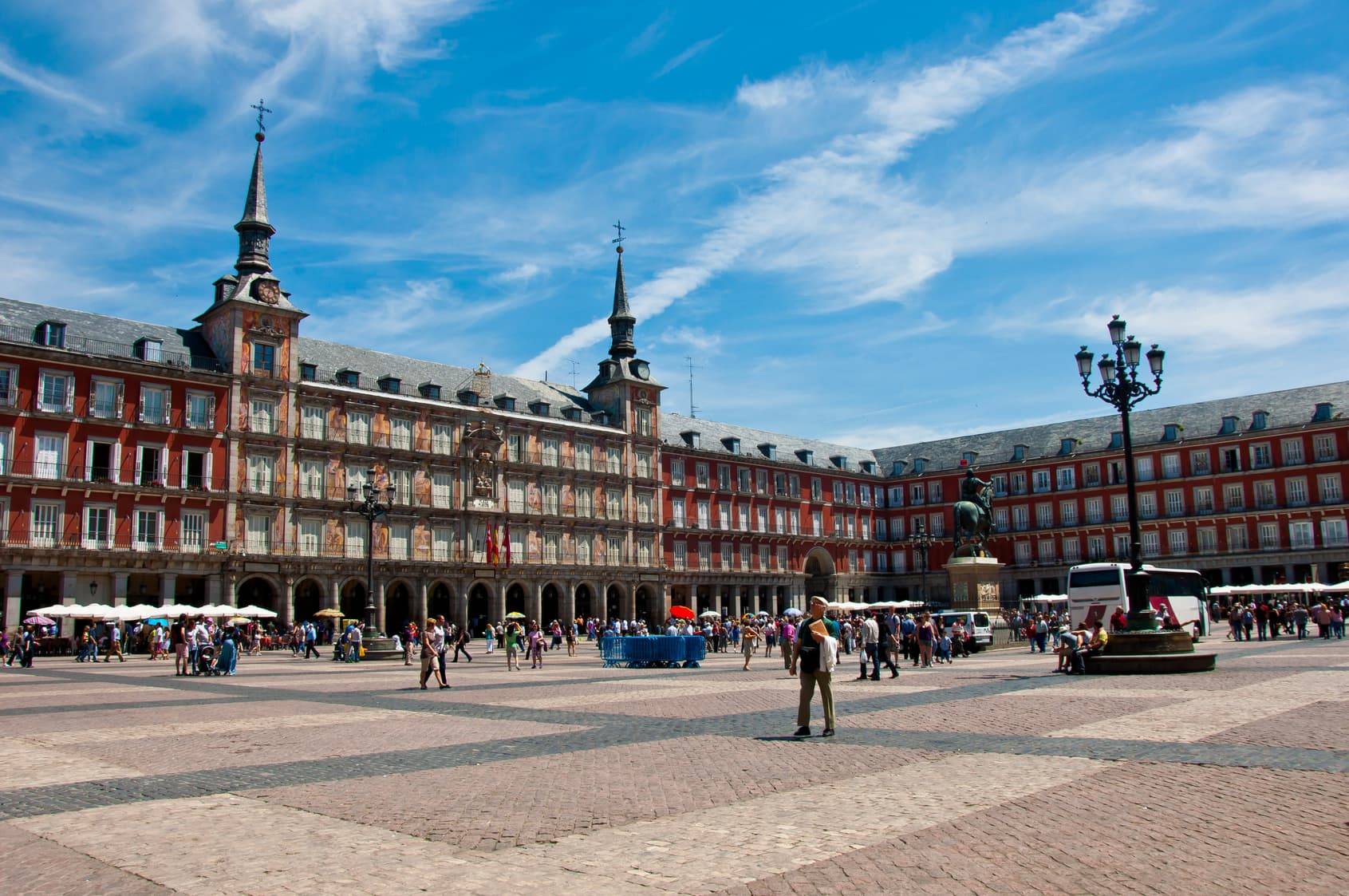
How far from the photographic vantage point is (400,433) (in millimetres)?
56062

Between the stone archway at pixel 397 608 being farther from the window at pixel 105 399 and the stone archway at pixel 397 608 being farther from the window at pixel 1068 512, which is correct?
the window at pixel 1068 512

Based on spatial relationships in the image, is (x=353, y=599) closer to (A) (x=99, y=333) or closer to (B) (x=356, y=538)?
(B) (x=356, y=538)

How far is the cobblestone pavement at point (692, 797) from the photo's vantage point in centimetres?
596

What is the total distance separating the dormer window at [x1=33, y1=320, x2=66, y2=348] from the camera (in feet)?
147

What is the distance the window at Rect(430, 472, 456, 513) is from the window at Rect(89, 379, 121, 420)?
1628 cm

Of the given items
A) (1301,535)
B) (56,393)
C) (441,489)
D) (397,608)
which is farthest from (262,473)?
(1301,535)

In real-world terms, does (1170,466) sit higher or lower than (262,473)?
higher

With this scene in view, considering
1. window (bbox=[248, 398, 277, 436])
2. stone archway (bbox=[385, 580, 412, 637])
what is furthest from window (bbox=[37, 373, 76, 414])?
stone archway (bbox=[385, 580, 412, 637])

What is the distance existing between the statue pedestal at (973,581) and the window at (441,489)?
29.9m

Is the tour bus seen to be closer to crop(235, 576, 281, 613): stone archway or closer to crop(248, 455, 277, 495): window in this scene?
crop(235, 576, 281, 613): stone archway

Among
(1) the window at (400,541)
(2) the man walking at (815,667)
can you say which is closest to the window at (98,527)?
(1) the window at (400,541)

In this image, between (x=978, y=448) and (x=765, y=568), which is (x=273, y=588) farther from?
(x=978, y=448)

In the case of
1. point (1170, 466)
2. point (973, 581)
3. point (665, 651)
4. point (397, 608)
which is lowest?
point (665, 651)

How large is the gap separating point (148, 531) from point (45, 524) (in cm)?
402
